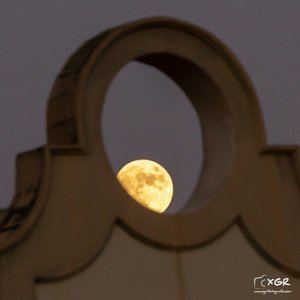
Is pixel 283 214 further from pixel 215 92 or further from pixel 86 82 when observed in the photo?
pixel 86 82

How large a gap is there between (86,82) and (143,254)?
215 cm

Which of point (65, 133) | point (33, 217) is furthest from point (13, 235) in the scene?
point (65, 133)

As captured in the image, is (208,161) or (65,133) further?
(208,161)

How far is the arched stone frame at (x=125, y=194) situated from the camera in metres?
15.5

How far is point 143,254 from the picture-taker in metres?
16.1

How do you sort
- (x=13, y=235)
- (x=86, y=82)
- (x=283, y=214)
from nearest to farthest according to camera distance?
1. (x=13, y=235)
2. (x=86, y=82)
3. (x=283, y=214)

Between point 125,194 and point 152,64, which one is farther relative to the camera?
point 152,64

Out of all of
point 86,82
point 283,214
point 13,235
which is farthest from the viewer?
point 283,214

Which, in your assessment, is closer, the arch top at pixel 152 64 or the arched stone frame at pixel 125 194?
the arched stone frame at pixel 125 194

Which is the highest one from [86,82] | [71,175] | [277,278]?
[86,82]

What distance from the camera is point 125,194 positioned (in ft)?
52.7

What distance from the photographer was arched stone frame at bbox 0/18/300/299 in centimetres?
1547

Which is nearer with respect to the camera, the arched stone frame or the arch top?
the arched stone frame

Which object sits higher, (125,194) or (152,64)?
(152,64)
